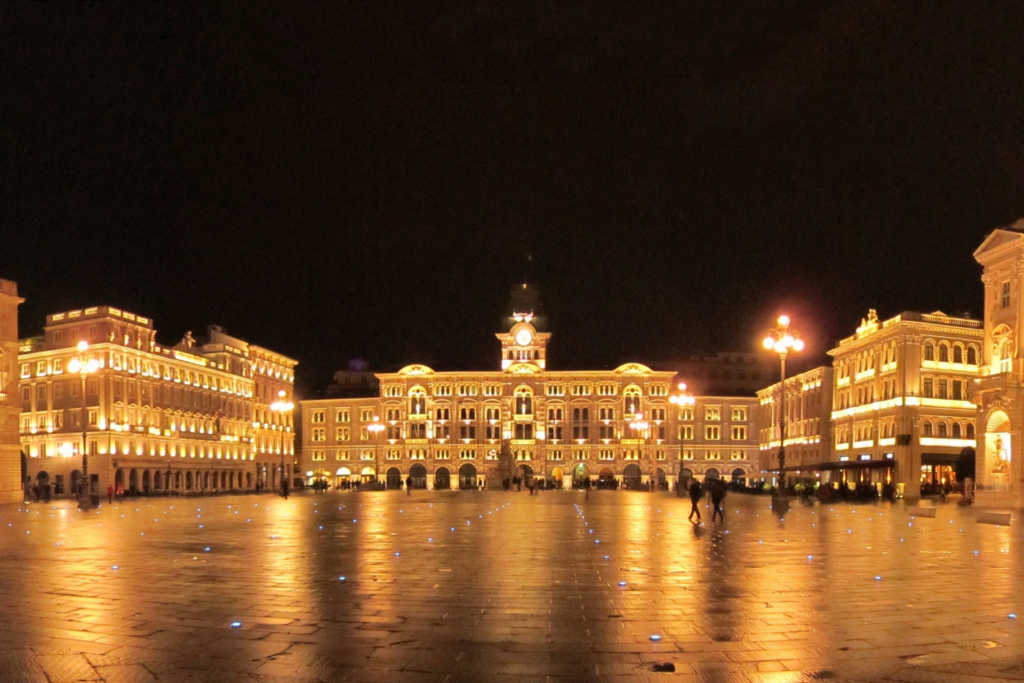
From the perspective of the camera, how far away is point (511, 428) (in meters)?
138

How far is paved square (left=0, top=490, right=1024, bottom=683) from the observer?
30.7ft

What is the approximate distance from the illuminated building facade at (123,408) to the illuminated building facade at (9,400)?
46.7 ft

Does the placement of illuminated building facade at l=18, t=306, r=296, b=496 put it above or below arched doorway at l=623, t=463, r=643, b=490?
above

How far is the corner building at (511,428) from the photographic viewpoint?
447ft

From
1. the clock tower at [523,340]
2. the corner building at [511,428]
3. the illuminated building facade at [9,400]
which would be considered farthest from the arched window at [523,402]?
the illuminated building facade at [9,400]

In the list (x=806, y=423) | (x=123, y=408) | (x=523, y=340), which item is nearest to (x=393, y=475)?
(x=523, y=340)

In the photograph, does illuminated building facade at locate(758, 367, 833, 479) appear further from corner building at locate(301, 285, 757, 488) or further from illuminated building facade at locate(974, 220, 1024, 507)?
illuminated building facade at locate(974, 220, 1024, 507)

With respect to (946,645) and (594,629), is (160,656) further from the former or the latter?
(946,645)

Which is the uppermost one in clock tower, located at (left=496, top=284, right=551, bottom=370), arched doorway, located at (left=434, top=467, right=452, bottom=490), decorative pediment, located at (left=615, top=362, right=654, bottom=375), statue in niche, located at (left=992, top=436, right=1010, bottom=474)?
clock tower, located at (left=496, top=284, right=551, bottom=370)

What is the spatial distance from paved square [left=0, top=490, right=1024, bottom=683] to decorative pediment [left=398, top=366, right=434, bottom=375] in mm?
113384

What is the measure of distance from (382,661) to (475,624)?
2.21 meters

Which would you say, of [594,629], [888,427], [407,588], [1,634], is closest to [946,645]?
[594,629]

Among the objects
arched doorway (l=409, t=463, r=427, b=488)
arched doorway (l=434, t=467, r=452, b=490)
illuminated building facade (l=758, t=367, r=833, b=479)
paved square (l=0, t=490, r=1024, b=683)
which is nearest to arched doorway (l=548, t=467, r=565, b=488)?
arched doorway (l=434, t=467, r=452, b=490)

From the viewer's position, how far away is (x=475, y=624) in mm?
11547
